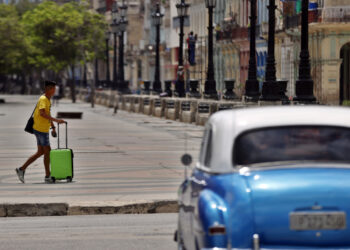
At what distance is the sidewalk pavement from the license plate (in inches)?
127

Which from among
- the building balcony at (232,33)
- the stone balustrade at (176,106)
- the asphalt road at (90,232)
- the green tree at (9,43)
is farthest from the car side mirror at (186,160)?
the green tree at (9,43)

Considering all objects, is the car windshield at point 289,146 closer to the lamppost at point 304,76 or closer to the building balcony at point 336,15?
the lamppost at point 304,76

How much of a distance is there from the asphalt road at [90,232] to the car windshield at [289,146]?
3.26 meters

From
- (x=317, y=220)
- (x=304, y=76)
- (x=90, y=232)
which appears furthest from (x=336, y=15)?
(x=317, y=220)

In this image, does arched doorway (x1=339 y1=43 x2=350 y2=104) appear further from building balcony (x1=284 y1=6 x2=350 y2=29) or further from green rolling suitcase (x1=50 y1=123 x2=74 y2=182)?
green rolling suitcase (x1=50 y1=123 x2=74 y2=182)

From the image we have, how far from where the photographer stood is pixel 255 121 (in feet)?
28.8

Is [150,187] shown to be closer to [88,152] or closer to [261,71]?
[88,152]

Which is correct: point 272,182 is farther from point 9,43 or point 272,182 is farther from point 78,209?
point 9,43

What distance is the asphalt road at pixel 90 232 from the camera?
12234 mm

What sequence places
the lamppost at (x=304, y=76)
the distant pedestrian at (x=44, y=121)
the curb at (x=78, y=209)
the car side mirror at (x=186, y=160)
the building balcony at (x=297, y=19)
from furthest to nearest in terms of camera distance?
the building balcony at (x=297, y=19) < the lamppost at (x=304, y=76) < the distant pedestrian at (x=44, y=121) < the curb at (x=78, y=209) < the car side mirror at (x=186, y=160)

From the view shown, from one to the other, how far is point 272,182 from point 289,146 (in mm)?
516

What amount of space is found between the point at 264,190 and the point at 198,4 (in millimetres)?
93538

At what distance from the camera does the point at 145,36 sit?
468 ft

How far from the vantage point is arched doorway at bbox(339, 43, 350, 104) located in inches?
2466
